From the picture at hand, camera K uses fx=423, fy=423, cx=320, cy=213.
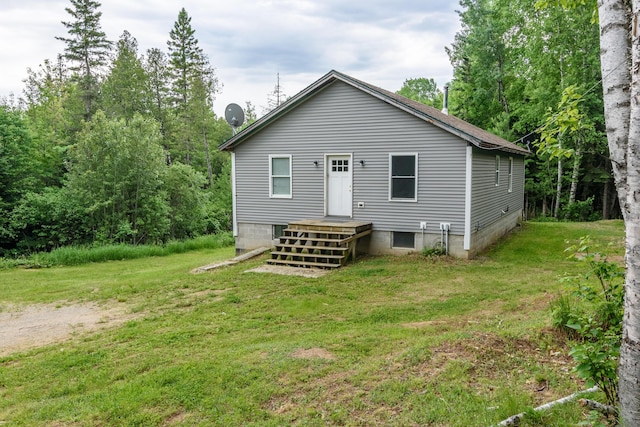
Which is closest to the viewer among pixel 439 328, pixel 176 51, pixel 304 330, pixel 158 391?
pixel 158 391

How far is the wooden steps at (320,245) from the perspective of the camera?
10578mm

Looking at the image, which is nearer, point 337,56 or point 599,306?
point 599,306

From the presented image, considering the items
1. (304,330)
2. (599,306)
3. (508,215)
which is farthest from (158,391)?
(508,215)

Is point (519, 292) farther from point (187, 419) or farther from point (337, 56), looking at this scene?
point (337, 56)

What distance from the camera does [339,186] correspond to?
480 inches

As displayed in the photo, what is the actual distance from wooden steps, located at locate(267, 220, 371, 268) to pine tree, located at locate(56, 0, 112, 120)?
20.2 metres

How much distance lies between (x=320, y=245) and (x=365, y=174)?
7.94 ft

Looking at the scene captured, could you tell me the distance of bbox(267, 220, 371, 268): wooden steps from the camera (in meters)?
10.6

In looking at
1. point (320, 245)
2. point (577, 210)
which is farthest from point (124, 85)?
point (577, 210)

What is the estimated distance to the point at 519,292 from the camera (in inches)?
298

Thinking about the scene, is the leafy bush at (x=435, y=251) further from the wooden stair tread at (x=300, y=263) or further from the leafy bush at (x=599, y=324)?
the leafy bush at (x=599, y=324)

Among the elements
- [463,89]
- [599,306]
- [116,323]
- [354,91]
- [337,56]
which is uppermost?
[337,56]

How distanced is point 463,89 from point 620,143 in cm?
2559

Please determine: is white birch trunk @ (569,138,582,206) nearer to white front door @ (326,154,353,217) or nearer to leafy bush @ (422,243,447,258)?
leafy bush @ (422,243,447,258)
